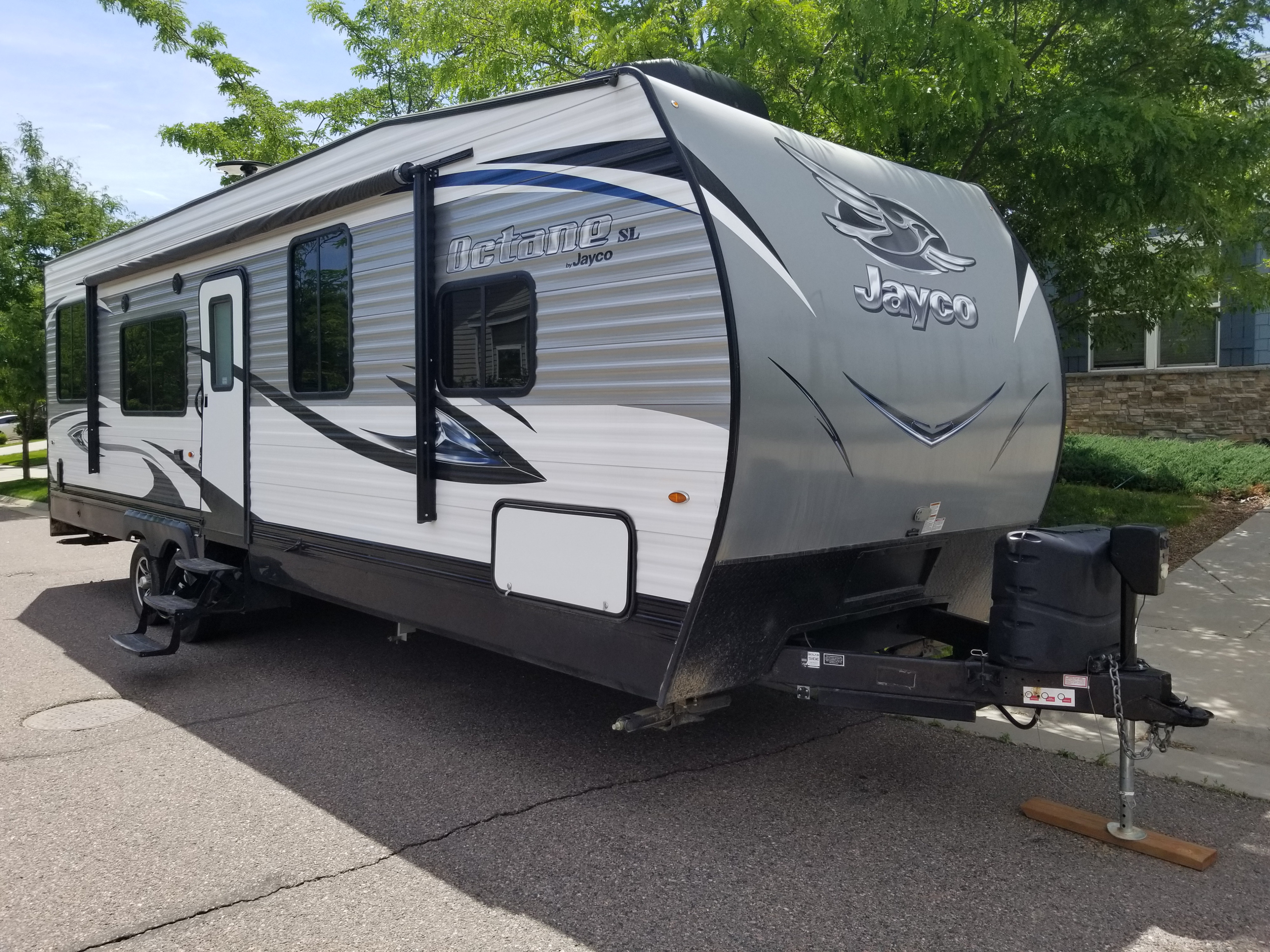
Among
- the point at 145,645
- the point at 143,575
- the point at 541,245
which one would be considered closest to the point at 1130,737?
the point at 541,245

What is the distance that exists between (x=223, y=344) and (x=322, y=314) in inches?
54.7

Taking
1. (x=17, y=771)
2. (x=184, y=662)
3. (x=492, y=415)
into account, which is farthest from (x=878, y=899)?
(x=184, y=662)

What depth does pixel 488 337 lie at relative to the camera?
4.69 meters

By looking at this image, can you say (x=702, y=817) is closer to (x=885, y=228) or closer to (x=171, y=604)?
(x=885, y=228)

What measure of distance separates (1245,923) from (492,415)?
338 cm

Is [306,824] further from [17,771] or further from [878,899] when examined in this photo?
[878,899]

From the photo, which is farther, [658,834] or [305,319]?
[305,319]

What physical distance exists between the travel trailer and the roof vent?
0.05 feet

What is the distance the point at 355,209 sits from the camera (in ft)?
18.0

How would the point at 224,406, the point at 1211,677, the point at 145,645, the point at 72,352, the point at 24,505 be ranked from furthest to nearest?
the point at 24,505 → the point at 72,352 → the point at 224,406 → the point at 145,645 → the point at 1211,677

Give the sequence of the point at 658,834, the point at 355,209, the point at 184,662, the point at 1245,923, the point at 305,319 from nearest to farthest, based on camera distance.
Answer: the point at 1245,923 < the point at 658,834 < the point at 355,209 < the point at 305,319 < the point at 184,662

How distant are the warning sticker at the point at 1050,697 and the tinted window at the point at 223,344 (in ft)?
16.6

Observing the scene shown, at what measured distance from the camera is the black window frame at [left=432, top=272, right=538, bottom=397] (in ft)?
14.6

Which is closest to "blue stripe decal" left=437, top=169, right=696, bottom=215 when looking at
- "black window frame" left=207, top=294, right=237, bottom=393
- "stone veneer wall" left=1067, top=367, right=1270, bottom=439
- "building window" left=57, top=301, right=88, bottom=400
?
"black window frame" left=207, top=294, right=237, bottom=393
